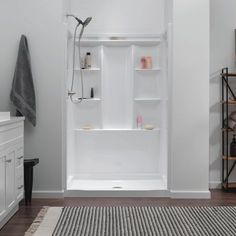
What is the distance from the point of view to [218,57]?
5191 mm

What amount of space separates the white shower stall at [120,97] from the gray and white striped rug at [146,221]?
1.30 metres

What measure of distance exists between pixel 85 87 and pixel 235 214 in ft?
8.18

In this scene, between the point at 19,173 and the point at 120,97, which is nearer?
the point at 19,173

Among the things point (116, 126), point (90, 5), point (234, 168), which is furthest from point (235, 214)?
point (90, 5)

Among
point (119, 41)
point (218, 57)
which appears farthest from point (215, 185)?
point (119, 41)

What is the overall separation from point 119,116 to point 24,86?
1.46 metres

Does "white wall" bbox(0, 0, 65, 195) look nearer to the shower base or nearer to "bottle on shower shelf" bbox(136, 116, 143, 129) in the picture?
the shower base

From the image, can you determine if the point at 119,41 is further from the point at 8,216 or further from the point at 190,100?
the point at 8,216

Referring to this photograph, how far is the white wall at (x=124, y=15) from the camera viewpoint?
5348mm

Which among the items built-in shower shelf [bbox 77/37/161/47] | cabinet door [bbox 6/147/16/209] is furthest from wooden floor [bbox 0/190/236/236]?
built-in shower shelf [bbox 77/37/161/47]

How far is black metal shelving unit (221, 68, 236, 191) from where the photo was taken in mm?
4949

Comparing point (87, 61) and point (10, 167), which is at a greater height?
point (87, 61)

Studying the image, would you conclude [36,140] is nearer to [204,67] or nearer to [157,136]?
[157,136]

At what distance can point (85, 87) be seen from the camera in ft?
17.9
